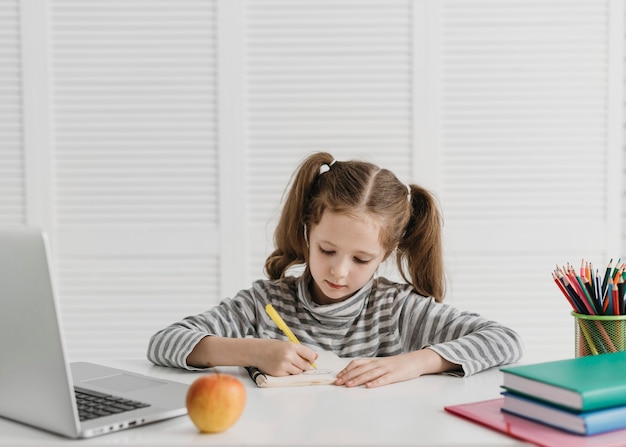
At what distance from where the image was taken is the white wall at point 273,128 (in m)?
2.87

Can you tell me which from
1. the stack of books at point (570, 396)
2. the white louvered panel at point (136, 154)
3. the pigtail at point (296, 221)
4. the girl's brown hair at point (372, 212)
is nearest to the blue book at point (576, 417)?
the stack of books at point (570, 396)

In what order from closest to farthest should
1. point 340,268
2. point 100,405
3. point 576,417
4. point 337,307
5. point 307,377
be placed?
point 576,417
point 100,405
point 307,377
point 340,268
point 337,307

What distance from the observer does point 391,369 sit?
133 cm

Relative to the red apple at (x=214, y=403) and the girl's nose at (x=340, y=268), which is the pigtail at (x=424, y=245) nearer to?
the girl's nose at (x=340, y=268)

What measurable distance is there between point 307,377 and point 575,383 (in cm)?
46

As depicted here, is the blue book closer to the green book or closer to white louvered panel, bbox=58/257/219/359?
the green book

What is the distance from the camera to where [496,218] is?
292 cm

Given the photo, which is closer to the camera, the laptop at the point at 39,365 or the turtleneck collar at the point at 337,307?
the laptop at the point at 39,365

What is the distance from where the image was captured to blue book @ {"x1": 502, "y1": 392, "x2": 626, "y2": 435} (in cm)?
100

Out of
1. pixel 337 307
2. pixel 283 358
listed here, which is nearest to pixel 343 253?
pixel 337 307

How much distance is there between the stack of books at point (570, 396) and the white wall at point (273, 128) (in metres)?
1.77

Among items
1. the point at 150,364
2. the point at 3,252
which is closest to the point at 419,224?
the point at 150,364

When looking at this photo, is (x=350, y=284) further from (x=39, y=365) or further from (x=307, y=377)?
(x=39, y=365)

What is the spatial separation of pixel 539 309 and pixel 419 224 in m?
1.35
